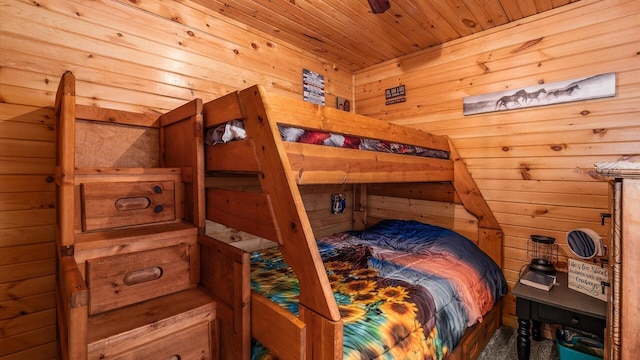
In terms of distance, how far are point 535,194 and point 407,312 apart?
5.24 ft

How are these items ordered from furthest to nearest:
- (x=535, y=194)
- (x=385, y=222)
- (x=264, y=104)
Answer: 1. (x=385, y=222)
2. (x=535, y=194)
3. (x=264, y=104)

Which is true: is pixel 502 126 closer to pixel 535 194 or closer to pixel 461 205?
pixel 535 194

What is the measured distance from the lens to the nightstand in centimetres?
156

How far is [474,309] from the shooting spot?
68.6 inches

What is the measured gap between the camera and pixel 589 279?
1718 mm

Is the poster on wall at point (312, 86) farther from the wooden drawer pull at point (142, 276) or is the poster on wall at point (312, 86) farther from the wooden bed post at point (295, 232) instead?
the wooden drawer pull at point (142, 276)

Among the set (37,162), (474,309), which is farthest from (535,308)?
(37,162)

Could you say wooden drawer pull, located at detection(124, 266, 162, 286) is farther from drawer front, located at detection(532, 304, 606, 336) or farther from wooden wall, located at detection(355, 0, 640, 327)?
wooden wall, located at detection(355, 0, 640, 327)

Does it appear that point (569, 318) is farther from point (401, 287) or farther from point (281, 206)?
point (281, 206)

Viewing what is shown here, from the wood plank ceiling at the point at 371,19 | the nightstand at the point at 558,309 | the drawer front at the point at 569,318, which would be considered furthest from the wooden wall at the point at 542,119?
the drawer front at the point at 569,318

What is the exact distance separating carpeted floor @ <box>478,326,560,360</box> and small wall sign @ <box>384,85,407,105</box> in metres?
2.21

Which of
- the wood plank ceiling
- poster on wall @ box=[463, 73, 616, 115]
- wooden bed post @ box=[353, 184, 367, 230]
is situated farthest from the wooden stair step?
poster on wall @ box=[463, 73, 616, 115]

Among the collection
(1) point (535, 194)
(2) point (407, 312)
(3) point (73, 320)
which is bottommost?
(2) point (407, 312)

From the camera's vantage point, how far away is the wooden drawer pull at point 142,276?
121cm
